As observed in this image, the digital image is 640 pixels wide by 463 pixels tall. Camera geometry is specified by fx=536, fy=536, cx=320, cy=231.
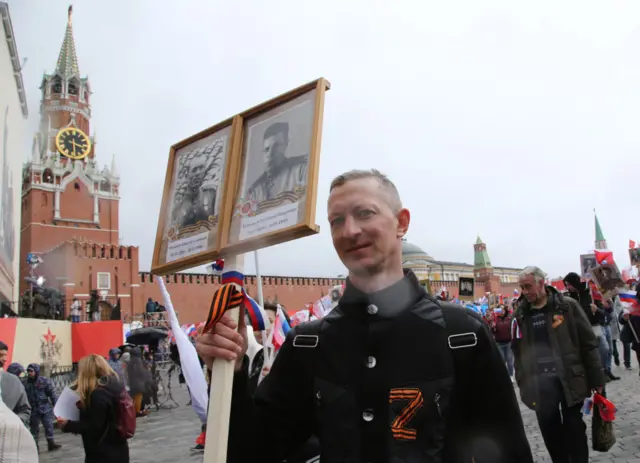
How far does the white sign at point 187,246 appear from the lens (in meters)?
2.09

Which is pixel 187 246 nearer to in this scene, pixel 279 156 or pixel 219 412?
pixel 279 156

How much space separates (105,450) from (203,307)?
3641 cm

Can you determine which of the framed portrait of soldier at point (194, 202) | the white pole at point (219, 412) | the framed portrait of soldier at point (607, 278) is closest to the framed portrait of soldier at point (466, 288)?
the framed portrait of soldier at point (607, 278)

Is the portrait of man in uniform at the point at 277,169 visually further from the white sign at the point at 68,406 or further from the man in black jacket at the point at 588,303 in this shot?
the man in black jacket at the point at 588,303

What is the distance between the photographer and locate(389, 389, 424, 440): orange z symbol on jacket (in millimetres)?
1523

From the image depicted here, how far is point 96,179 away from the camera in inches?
2179

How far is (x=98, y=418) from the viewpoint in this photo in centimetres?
464

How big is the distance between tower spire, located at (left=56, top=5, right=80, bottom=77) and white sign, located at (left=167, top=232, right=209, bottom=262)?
67.9 m

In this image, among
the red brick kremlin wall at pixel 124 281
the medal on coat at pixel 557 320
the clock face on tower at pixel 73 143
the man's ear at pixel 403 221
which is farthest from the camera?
the clock face on tower at pixel 73 143

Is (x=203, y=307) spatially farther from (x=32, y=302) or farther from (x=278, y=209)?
(x=278, y=209)

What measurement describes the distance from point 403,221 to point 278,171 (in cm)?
50

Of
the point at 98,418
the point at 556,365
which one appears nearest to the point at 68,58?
the point at 98,418

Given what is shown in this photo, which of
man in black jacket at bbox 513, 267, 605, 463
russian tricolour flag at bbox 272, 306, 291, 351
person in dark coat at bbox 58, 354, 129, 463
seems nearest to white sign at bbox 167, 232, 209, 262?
person in dark coat at bbox 58, 354, 129, 463

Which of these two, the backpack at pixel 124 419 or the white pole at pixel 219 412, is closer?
the white pole at pixel 219 412
